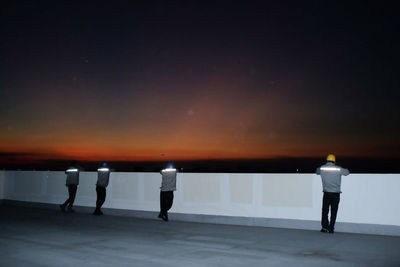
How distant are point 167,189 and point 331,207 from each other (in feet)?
17.7

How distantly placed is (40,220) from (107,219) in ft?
7.12

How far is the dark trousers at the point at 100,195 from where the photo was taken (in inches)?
660

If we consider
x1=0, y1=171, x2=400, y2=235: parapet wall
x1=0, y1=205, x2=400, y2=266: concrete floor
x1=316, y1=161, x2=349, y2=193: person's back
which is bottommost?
x1=0, y1=205, x2=400, y2=266: concrete floor

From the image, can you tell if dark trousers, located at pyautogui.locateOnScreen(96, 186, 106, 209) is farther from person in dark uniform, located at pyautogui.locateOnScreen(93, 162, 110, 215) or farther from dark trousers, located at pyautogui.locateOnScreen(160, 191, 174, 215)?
dark trousers, located at pyautogui.locateOnScreen(160, 191, 174, 215)

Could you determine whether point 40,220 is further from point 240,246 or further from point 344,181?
point 344,181

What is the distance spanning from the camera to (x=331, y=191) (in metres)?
11.8

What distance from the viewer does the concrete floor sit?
8094mm

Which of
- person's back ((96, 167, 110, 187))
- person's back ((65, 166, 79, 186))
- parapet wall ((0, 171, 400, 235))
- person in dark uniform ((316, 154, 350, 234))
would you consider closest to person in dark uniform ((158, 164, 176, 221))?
parapet wall ((0, 171, 400, 235))

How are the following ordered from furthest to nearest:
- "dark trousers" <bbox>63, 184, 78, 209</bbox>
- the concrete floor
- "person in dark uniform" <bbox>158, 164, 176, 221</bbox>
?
"dark trousers" <bbox>63, 184, 78, 209</bbox>
"person in dark uniform" <bbox>158, 164, 176, 221</bbox>
the concrete floor

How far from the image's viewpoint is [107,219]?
1527 cm

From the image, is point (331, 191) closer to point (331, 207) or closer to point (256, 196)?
point (331, 207)

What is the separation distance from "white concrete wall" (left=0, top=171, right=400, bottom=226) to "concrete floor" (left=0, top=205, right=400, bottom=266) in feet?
2.50

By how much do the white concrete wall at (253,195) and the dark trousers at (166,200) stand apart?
41 cm

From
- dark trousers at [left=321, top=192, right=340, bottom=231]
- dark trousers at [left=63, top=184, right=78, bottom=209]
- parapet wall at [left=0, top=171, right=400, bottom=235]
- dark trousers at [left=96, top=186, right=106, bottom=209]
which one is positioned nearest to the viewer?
parapet wall at [left=0, top=171, right=400, bottom=235]
